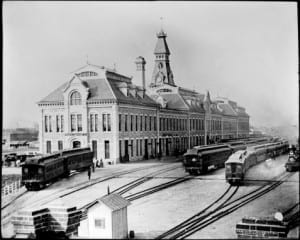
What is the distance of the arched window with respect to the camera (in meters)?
12.8

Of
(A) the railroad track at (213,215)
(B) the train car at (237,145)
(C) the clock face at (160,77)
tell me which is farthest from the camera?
(B) the train car at (237,145)

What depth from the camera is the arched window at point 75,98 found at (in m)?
12.8

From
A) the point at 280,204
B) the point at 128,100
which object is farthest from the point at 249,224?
the point at 128,100

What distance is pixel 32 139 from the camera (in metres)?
13.1

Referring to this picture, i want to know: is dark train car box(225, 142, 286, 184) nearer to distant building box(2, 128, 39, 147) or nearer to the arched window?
the arched window

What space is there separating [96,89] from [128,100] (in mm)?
1166

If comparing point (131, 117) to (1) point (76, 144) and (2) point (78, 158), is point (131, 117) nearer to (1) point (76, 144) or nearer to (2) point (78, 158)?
(1) point (76, 144)

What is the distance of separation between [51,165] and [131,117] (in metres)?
3.09

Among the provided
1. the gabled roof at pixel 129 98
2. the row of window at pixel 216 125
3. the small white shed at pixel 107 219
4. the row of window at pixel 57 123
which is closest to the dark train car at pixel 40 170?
the row of window at pixel 57 123

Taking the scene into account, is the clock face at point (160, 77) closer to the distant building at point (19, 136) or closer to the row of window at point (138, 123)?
the row of window at point (138, 123)

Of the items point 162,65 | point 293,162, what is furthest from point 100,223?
point 293,162

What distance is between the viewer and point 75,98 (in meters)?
13.0

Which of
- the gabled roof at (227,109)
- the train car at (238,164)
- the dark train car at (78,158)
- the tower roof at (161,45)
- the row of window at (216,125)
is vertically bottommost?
the train car at (238,164)

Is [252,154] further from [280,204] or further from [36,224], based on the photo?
[36,224]
